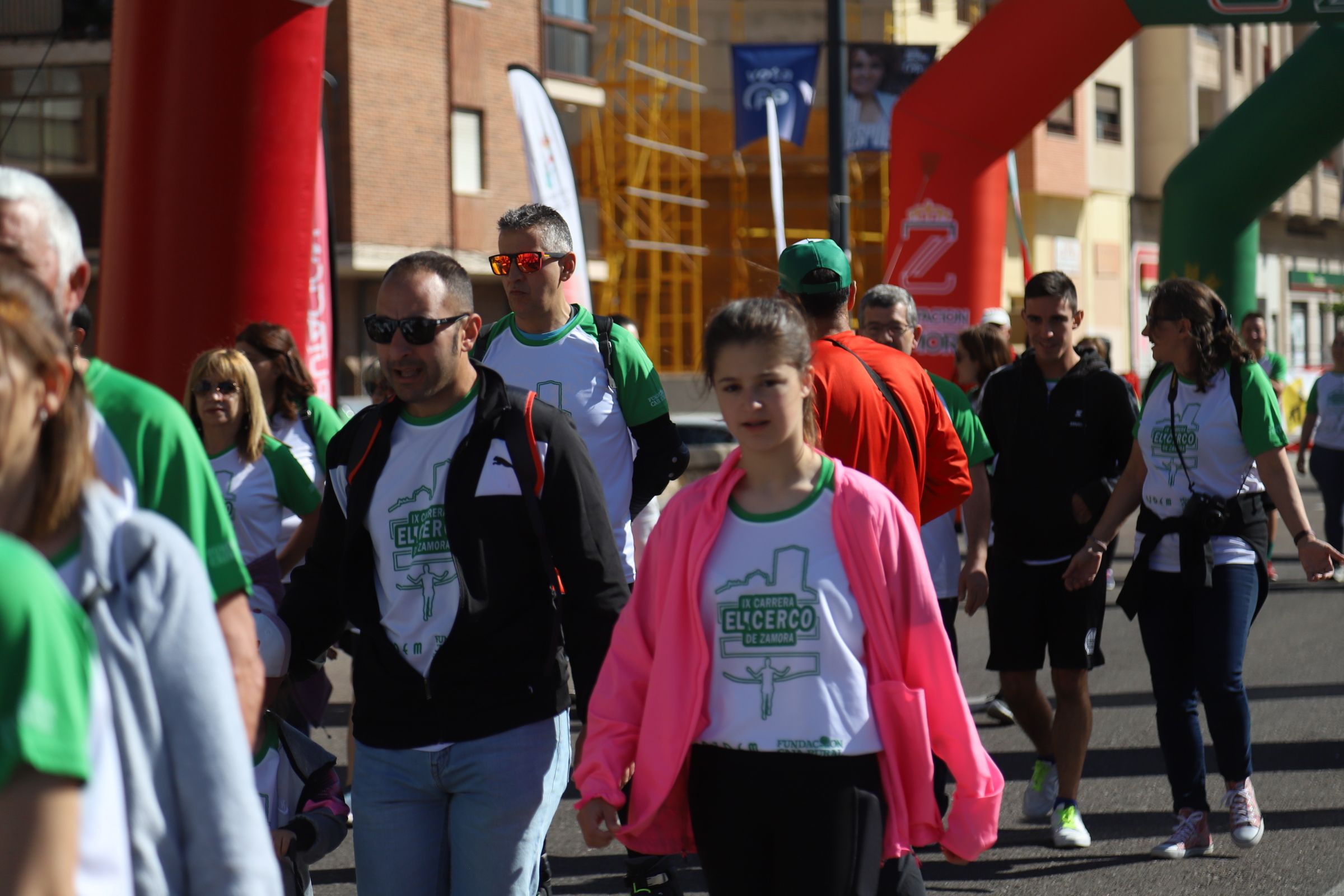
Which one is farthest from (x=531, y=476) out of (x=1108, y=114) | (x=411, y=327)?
(x=1108, y=114)

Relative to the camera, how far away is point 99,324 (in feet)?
27.3

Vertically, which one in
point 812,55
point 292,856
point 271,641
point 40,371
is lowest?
point 292,856

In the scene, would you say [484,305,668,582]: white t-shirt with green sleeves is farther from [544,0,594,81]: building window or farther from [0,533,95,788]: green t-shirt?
[544,0,594,81]: building window

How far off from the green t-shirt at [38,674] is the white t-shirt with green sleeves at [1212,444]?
4.96 m

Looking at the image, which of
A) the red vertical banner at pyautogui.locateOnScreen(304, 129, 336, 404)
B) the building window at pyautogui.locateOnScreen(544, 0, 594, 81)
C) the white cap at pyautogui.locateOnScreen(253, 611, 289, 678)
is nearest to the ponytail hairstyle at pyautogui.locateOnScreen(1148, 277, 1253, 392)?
the white cap at pyautogui.locateOnScreen(253, 611, 289, 678)

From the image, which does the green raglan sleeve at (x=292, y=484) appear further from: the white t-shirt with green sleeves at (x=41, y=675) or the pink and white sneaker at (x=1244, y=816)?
the white t-shirt with green sleeves at (x=41, y=675)

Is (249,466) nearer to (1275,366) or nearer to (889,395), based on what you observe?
(889,395)

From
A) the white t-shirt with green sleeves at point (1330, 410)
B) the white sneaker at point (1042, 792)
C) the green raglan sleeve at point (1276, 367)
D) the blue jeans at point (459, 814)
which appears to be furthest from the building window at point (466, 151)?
the blue jeans at point (459, 814)

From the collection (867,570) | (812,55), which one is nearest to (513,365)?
(867,570)

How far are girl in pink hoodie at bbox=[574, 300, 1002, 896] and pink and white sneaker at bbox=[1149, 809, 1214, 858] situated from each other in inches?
118

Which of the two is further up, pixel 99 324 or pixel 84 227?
pixel 84 227

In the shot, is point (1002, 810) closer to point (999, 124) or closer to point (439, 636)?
point (439, 636)

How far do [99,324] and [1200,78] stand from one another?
4324 centimetres

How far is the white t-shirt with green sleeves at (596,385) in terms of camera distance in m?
5.32
